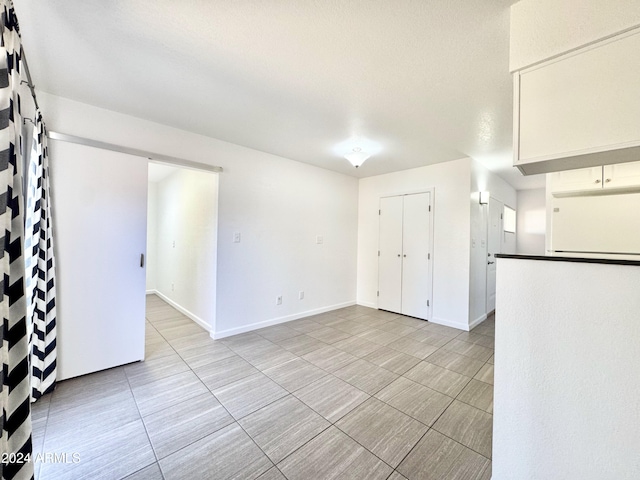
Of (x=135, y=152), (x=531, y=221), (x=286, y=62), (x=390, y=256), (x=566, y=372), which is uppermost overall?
(x=286, y=62)

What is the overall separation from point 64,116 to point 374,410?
350 centimetres

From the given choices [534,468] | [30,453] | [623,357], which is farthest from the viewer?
[534,468]

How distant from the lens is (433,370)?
2451mm

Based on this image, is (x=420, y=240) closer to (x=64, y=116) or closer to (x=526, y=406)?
(x=526, y=406)

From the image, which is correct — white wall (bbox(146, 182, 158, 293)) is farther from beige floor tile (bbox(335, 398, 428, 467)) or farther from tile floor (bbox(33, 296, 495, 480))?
beige floor tile (bbox(335, 398, 428, 467))

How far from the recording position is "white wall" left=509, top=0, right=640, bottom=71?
1.06 m

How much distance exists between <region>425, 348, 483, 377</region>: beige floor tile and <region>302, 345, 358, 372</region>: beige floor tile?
2.79ft

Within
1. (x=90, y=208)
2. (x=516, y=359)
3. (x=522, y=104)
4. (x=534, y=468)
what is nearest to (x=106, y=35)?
(x=90, y=208)

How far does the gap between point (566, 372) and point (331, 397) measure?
1.49 m

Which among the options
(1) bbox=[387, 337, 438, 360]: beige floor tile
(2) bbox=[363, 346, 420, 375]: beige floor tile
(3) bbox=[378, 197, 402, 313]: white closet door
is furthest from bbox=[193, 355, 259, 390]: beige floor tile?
(3) bbox=[378, 197, 402, 313]: white closet door

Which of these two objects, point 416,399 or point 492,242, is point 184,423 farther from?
point 492,242

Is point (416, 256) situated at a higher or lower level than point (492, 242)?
lower

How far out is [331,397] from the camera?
200cm

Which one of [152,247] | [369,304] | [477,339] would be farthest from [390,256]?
[152,247]
